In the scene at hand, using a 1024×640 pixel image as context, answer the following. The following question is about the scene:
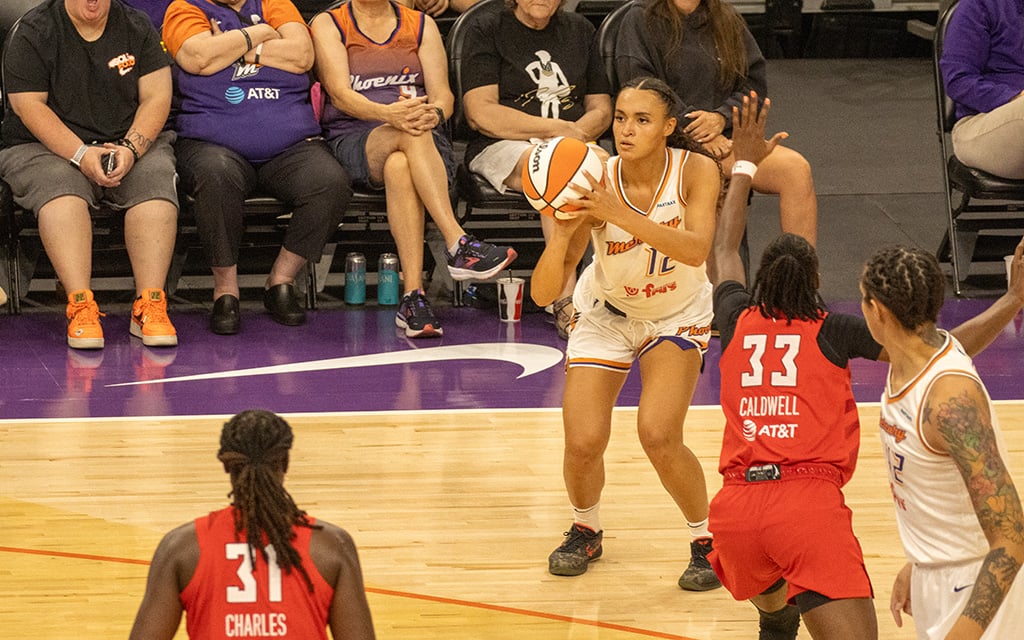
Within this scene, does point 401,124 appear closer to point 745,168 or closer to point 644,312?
point 644,312

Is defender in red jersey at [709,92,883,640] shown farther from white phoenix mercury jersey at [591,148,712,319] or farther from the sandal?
the sandal

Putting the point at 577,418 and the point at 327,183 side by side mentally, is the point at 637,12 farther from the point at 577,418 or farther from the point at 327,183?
the point at 577,418

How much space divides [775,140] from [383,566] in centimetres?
173

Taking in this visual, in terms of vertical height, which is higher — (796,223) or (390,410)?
(796,223)

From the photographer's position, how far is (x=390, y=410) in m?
6.22

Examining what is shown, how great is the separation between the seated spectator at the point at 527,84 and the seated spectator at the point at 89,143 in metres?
1.50

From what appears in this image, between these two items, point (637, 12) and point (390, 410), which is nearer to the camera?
point (390, 410)

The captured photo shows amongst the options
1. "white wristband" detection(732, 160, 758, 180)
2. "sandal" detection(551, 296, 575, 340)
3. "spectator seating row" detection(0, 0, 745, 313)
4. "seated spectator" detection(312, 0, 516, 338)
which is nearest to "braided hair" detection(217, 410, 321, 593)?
"white wristband" detection(732, 160, 758, 180)

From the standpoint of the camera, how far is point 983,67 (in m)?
7.80

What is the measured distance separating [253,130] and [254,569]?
507 centimetres

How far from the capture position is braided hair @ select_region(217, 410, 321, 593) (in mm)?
2656

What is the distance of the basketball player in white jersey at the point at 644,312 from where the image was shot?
4488mm

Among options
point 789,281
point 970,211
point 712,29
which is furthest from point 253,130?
point 789,281

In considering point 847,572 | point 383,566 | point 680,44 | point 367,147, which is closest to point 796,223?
point 680,44
